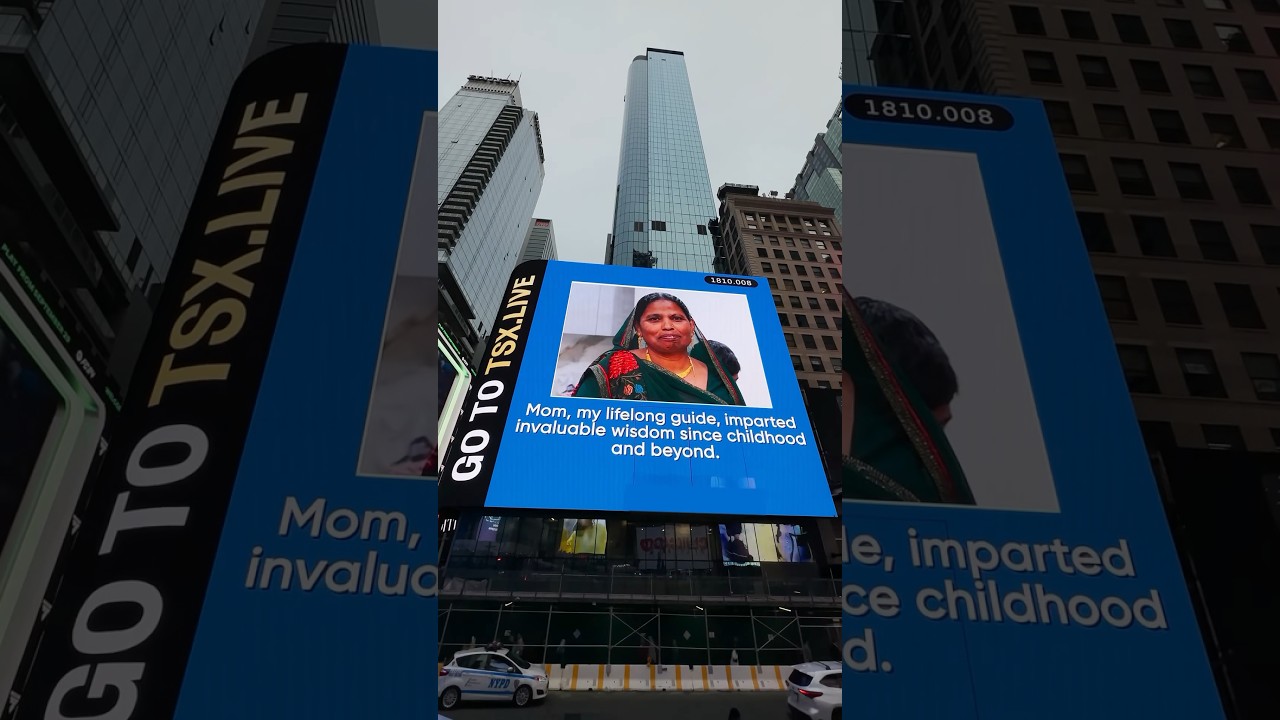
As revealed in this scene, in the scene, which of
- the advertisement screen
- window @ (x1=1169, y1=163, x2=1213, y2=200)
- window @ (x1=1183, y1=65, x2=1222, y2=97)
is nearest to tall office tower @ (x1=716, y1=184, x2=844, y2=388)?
the advertisement screen

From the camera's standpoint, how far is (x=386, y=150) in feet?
22.0

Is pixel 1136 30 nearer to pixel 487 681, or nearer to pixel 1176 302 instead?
pixel 1176 302

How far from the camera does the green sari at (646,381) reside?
29125 millimetres

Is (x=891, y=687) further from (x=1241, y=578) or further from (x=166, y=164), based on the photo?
(x=166, y=164)

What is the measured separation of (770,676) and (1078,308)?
17.4 m

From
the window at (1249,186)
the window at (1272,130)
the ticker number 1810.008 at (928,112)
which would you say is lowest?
the ticker number 1810.008 at (928,112)

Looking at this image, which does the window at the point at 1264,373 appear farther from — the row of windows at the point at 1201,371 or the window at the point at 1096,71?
the window at the point at 1096,71

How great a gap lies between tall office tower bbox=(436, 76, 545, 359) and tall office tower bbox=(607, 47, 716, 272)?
2507 cm

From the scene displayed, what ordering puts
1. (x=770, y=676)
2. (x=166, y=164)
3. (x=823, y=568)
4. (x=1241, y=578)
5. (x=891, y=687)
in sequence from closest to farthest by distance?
1. (x=891, y=687)
2. (x=1241, y=578)
3. (x=770, y=676)
4. (x=823, y=568)
5. (x=166, y=164)

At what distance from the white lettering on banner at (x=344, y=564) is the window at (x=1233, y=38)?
36852 millimetres

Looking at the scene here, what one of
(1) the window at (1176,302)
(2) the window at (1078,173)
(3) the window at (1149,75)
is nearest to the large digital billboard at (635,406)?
(1) the window at (1176,302)

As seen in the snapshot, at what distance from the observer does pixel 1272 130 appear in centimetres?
2491

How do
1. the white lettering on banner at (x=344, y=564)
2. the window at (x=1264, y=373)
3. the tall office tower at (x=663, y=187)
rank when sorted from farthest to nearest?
1. the tall office tower at (x=663, y=187)
2. the window at (x=1264, y=373)
3. the white lettering on banner at (x=344, y=564)

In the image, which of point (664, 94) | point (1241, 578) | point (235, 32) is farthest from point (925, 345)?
point (664, 94)
